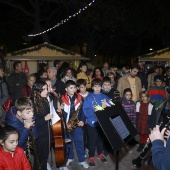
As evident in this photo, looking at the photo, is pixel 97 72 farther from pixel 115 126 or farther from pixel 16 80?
pixel 115 126

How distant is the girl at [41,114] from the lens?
5074 millimetres

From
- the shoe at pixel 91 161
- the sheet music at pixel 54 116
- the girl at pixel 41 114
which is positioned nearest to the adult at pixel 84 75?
the shoe at pixel 91 161

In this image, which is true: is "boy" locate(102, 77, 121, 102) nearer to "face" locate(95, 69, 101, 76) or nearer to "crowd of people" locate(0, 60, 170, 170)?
"crowd of people" locate(0, 60, 170, 170)

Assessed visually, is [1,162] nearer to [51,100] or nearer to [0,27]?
[51,100]

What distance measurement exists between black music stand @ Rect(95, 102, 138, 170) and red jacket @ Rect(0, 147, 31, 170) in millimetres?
1121

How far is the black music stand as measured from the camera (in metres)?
3.63

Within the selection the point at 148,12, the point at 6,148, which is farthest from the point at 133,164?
the point at 148,12

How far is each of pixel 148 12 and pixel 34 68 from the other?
16966 millimetres

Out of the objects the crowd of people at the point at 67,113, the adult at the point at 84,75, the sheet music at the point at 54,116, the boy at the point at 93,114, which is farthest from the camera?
the adult at the point at 84,75

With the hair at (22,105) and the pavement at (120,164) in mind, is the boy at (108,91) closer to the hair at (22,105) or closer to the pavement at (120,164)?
the pavement at (120,164)

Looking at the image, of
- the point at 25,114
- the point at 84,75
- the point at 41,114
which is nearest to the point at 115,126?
the point at 25,114

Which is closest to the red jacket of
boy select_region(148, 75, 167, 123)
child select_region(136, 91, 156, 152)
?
child select_region(136, 91, 156, 152)

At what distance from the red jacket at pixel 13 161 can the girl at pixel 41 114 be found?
1.28 metres

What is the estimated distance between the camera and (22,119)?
13.9 ft
